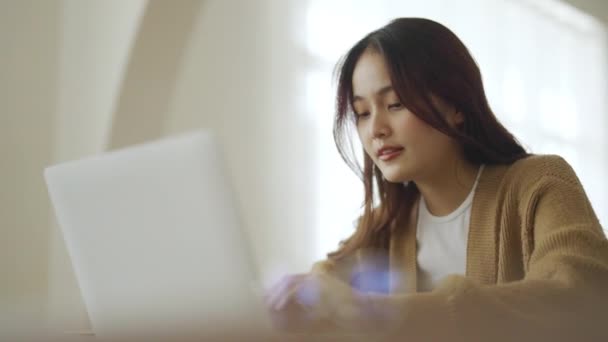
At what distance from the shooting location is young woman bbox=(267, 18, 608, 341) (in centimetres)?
111

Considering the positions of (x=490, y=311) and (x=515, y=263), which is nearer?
(x=490, y=311)

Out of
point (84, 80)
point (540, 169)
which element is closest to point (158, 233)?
point (540, 169)

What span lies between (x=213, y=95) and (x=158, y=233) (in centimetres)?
274

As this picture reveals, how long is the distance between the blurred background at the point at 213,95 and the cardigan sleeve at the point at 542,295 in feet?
5.15

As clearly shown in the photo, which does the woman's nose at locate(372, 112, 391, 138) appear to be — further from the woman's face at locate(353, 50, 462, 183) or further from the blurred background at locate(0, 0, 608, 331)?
the blurred background at locate(0, 0, 608, 331)

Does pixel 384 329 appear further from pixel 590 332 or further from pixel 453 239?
pixel 453 239

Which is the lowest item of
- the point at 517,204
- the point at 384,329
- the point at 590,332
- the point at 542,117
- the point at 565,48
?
the point at 590,332

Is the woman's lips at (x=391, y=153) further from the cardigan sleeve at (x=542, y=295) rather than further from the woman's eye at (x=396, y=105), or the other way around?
the cardigan sleeve at (x=542, y=295)

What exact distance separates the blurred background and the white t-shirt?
4.03 ft

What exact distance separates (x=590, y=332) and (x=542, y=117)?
14.1 feet

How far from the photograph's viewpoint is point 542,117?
188 inches

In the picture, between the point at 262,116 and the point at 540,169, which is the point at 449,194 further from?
the point at 262,116

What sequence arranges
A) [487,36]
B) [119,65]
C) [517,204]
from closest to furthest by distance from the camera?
[517,204] → [119,65] → [487,36]

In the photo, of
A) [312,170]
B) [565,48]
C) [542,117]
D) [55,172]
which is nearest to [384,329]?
[55,172]
